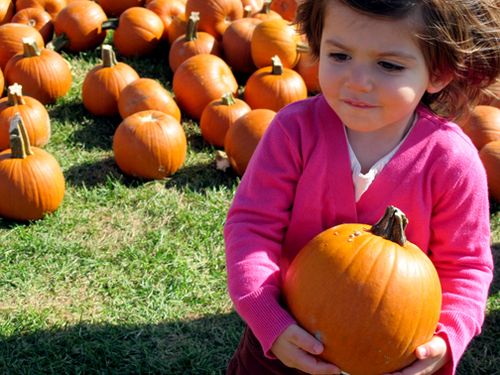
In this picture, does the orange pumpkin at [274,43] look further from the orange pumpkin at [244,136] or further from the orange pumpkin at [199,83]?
the orange pumpkin at [244,136]

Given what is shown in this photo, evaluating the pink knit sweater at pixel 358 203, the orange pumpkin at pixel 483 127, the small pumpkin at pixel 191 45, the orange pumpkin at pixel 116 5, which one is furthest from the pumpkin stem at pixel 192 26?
the pink knit sweater at pixel 358 203

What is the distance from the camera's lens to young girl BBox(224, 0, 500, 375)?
2059 mm

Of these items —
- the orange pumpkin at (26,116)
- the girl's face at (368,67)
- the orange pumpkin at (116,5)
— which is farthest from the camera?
the orange pumpkin at (116,5)

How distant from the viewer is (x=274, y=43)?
5.64 m

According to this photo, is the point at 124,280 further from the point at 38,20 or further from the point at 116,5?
the point at 116,5

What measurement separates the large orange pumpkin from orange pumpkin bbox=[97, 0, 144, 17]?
5.12 metres

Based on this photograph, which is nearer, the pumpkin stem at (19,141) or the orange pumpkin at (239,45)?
the pumpkin stem at (19,141)

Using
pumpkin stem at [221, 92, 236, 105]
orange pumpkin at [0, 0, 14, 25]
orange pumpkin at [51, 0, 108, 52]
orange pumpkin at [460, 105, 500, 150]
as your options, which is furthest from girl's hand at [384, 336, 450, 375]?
orange pumpkin at [0, 0, 14, 25]

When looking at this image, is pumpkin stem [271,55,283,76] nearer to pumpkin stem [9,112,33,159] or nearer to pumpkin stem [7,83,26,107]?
pumpkin stem [7,83,26,107]

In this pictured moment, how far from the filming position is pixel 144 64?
6238 mm

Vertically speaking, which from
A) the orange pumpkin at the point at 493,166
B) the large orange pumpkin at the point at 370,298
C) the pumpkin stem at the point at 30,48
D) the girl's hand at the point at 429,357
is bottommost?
the orange pumpkin at the point at 493,166

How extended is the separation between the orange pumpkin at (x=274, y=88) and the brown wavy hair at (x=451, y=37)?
2.65 metres

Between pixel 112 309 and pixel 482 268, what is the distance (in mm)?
1963

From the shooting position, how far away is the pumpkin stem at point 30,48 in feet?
17.5
